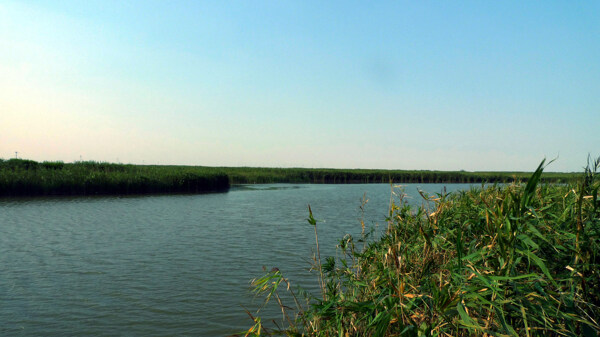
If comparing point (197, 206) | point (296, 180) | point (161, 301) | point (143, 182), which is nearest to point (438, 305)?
point (161, 301)

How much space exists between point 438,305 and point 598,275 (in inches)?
52.7

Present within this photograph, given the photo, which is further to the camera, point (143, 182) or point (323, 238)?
point (143, 182)

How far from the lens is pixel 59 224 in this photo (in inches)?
618

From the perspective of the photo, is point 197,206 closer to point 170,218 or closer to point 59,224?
point 170,218

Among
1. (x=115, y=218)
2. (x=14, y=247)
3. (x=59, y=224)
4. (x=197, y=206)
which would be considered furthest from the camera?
(x=197, y=206)

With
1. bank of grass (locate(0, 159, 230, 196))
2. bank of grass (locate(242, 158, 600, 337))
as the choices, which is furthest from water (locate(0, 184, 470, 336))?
bank of grass (locate(0, 159, 230, 196))

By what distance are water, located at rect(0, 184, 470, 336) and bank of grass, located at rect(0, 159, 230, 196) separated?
7.84 m

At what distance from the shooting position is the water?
21.1ft

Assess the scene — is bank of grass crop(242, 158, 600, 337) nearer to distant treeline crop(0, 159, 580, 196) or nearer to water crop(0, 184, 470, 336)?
water crop(0, 184, 470, 336)

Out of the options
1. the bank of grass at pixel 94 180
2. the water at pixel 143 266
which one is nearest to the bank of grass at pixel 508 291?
the water at pixel 143 266

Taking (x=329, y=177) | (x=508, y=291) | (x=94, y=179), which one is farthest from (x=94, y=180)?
(x=329, y=177)

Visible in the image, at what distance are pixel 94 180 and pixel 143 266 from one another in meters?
21.7

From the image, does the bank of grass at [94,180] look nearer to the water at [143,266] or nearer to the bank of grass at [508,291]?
the water at [143,266]

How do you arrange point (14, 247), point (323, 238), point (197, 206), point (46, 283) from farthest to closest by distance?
point (197, 206)
point (323, 238)
point (14, 247)
point (46, 283)
